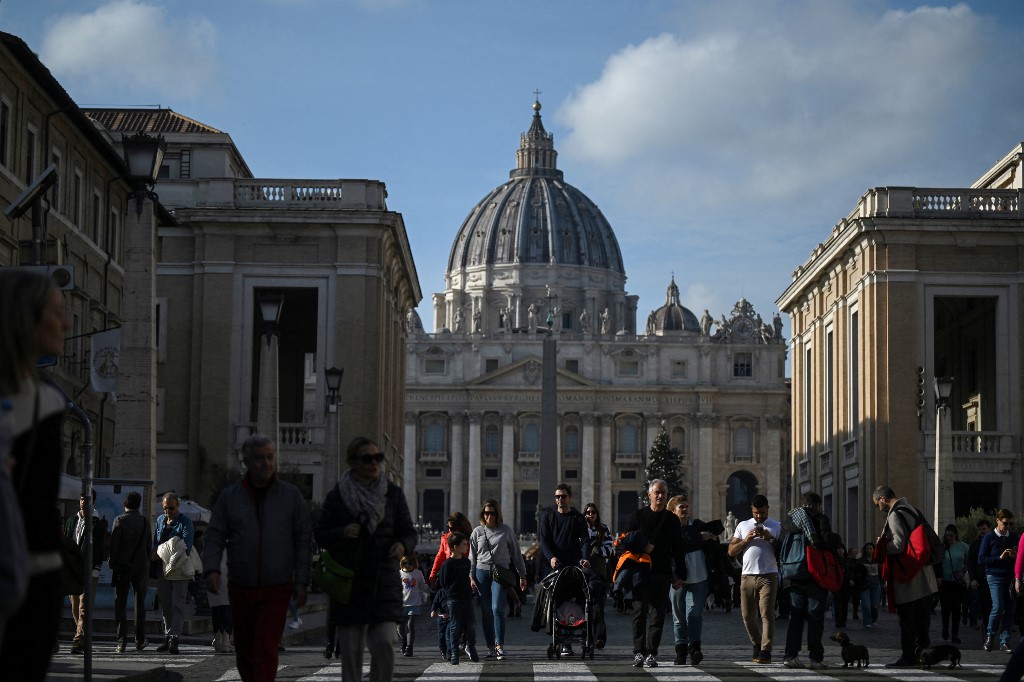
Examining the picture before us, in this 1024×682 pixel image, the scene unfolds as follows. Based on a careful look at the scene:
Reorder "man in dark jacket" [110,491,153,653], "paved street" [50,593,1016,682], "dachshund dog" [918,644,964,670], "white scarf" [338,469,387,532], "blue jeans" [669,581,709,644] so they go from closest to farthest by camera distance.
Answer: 1. "white scarf" [338,469,387,532]
2. "paved street" [50,593,1016,682]
3. "dachshund dog" [918,644,964,670]
4. "blue jeans" [669,581,709,644]
5. "man in dark jacket" [110,491,153,653]

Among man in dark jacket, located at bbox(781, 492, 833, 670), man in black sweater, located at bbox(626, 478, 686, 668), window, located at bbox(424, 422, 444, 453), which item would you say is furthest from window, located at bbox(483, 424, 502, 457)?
man in dark jacket, located at bbox(781, 492, 833, 670)

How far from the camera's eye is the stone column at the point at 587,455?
13112 cm

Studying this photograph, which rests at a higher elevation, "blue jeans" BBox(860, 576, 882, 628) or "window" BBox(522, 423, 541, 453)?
"window" BBox(522, 423, 541, 453)

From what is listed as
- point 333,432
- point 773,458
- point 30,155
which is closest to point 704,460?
point 773,458

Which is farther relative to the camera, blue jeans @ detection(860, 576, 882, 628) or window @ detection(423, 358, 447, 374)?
window @ detection(423, 358, 447, 374)

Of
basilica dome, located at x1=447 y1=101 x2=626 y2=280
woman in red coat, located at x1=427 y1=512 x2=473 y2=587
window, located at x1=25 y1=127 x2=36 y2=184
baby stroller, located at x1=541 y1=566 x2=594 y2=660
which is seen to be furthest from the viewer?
basilica dome, located at x1=447 y1=101 x2=626 y2=280

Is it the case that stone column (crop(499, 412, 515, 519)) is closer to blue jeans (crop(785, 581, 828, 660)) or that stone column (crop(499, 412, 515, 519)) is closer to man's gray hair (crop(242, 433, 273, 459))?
blue jeans (crop(785, 581, 828, 660))

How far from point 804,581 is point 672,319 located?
13350 cm

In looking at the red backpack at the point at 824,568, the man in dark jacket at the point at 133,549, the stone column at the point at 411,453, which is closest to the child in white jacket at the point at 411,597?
the man in dark jacket at the point at 133,549

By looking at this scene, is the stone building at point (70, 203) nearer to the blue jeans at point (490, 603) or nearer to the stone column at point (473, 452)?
the blue jeans at point (490, 603)

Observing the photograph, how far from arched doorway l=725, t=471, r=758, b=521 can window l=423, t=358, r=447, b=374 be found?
2283 cm

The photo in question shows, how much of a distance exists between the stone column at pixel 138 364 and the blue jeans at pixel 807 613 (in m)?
7.21

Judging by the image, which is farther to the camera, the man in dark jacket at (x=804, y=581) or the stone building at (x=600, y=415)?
the stone building at (x=600, y=415)

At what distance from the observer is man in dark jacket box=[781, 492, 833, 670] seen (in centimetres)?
1631
